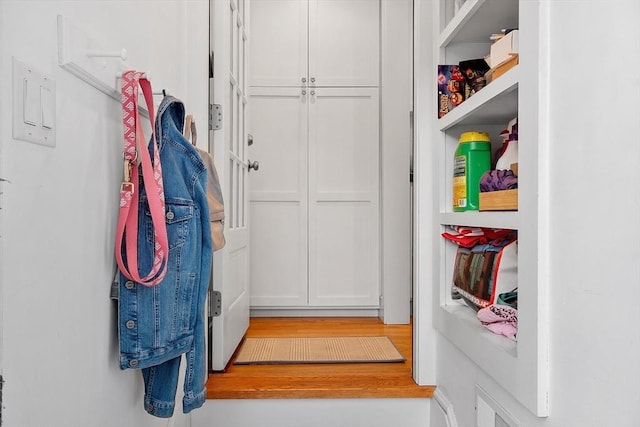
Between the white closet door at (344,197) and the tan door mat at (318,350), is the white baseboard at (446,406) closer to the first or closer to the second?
the tan door mat at (318,350)

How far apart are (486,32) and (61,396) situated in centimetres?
147

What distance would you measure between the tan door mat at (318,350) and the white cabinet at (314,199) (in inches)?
21.8

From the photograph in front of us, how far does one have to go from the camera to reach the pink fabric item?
3.74 feet

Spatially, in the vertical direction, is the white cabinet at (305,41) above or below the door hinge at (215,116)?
above

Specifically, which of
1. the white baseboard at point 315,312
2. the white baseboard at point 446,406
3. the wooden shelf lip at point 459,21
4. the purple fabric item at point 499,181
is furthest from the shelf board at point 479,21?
the white baseboard at point 315,312

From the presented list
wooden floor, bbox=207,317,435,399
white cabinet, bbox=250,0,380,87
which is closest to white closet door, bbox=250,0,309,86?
white cabinet, bbox=250,0,380,87

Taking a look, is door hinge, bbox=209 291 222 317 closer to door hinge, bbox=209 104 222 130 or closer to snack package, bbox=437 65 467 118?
door hinge, bbox=209 104 222 130

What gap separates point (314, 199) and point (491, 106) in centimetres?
163

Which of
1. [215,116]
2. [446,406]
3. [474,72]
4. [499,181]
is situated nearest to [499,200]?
[499,181]

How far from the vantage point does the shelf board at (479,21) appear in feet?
4.09

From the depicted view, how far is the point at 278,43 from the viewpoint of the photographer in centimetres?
278

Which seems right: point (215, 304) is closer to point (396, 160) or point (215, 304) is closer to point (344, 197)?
point (344, 197)

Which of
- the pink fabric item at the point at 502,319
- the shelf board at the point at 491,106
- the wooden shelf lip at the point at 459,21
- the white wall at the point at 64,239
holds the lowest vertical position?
the pink fabric item at the point at 502,319

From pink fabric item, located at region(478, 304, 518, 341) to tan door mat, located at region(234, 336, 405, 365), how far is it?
0.76 meters
